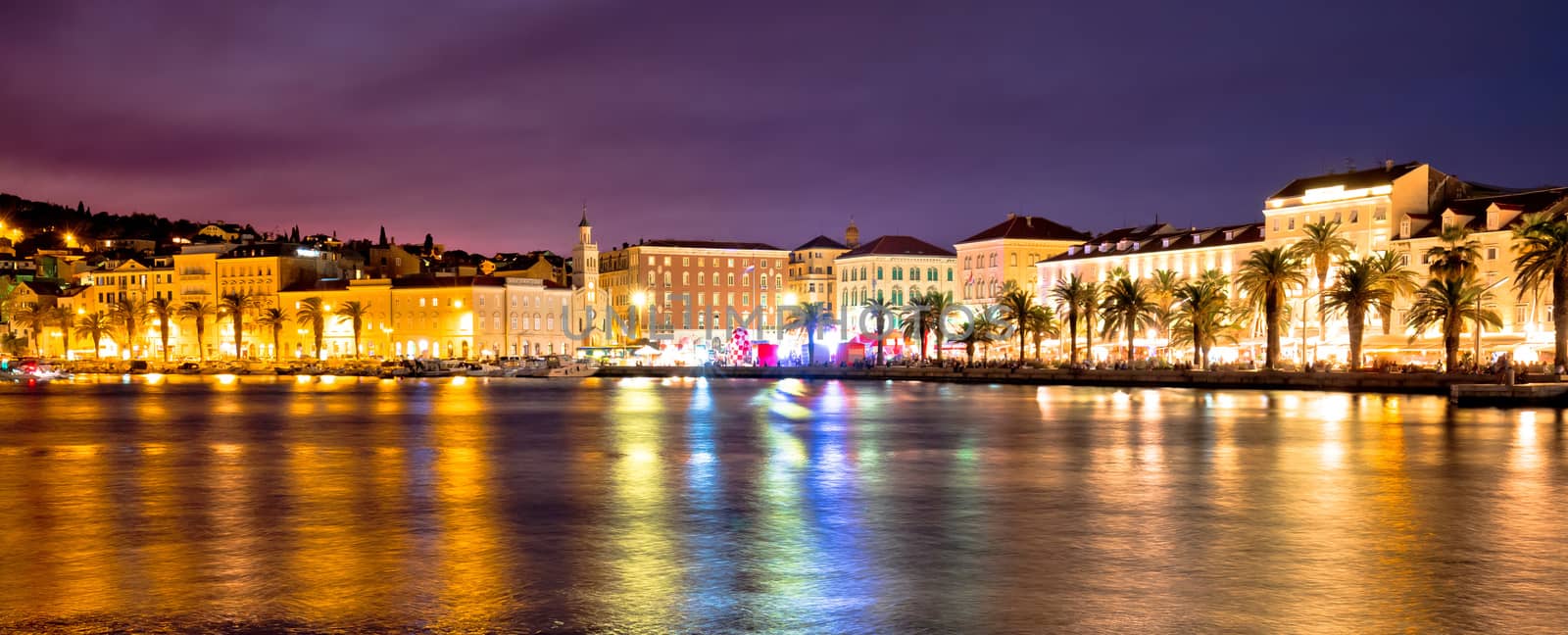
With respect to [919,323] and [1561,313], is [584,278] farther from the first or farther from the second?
[1561,313]

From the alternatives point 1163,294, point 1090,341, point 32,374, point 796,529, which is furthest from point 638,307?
point 796,529

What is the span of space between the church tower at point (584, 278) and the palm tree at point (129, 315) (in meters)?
46.3

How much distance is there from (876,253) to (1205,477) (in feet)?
380

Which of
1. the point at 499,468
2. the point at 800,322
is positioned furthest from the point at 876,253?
the point at 499,468

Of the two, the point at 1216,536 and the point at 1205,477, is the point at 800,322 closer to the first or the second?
the point at 1205,477

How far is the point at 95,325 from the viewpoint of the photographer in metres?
146

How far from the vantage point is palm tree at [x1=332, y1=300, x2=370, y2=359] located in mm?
132375

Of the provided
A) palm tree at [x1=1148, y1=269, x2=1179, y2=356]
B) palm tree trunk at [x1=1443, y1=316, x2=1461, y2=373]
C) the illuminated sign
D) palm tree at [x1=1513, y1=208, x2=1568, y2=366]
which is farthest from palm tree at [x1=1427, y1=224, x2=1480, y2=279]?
palm tree at [x1=1148, y1=269, x2=1179, y2=356]

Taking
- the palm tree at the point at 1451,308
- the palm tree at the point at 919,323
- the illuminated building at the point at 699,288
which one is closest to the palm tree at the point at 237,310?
the illuminated building at the point at 699,288

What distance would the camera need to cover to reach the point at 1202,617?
1295 cm

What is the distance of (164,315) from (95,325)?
11382 millimetres

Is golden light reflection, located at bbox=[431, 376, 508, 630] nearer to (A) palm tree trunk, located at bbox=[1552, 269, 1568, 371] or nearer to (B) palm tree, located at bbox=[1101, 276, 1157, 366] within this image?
(A) palm tree trunk, located at bbox=[1552, 269, 1568, 371]

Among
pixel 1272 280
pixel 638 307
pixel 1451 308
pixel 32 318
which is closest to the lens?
pixel 1451 308

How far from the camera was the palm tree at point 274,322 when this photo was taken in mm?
136375
